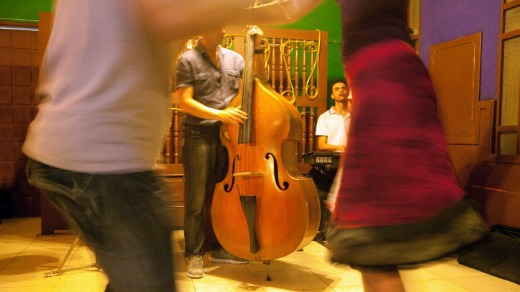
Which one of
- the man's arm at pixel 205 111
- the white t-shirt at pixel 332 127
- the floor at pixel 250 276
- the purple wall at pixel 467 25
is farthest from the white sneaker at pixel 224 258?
the purple wall at pixel 467 25

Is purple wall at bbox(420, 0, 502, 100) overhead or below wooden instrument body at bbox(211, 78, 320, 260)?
overhead

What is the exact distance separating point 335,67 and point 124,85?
15.8ft

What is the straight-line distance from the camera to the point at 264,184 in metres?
2.23

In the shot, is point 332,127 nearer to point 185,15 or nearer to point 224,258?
point 224,258

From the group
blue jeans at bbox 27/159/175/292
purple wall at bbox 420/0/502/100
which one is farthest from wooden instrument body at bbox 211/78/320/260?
purple wall at bbox 420/0/502/100

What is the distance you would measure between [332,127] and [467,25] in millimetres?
1389

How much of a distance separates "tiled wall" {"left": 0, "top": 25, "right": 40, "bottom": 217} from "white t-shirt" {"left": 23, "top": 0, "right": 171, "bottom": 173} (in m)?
4.63

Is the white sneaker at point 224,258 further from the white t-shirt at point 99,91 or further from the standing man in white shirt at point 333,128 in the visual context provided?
the white t-shirt at point 99,91

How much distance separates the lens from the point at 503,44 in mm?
3336

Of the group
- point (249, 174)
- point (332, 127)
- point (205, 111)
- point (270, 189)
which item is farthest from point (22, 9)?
point (270, 189)

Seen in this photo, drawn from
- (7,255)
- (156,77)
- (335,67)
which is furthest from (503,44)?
(7,255)

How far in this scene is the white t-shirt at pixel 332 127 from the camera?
13.1ft

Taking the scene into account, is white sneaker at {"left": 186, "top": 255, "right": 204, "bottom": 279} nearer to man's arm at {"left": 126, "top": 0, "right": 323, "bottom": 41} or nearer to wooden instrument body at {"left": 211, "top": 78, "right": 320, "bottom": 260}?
wooden instrument body at {"left": 211, "top": 78, "right": 320, "bottom": 260}

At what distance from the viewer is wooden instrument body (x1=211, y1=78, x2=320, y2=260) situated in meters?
2.19
